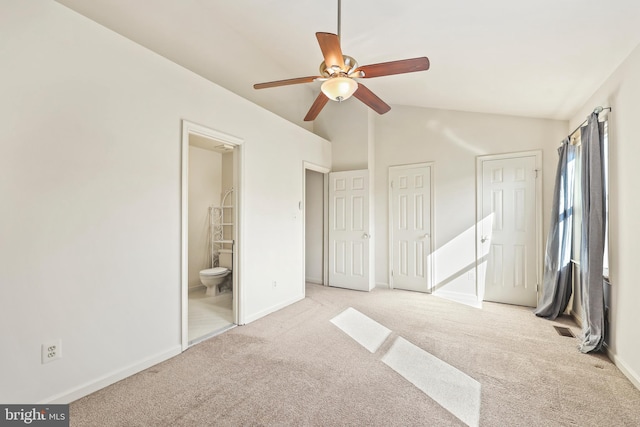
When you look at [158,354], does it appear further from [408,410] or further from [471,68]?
[471,68]

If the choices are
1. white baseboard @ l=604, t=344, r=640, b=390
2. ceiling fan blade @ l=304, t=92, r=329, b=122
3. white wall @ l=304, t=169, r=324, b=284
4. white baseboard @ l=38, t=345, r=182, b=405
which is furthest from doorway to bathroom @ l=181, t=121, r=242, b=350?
white baseboard @ l=604, t=344, r=640, b=390

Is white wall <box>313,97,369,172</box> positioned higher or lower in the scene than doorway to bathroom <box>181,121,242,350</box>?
higher

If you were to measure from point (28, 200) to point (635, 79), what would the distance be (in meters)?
4.34

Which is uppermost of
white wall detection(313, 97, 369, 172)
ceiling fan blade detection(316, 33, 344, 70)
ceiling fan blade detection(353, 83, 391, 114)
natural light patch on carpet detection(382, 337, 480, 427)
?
white wall detection(313, 97, 369, 172)

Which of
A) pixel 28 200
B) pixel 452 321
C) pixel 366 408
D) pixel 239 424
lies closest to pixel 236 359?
pixel 239 424

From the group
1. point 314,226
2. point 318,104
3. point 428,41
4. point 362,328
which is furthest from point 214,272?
point 428,41

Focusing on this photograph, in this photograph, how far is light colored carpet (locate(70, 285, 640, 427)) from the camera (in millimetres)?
1776

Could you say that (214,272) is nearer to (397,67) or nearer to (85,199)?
(85,199)

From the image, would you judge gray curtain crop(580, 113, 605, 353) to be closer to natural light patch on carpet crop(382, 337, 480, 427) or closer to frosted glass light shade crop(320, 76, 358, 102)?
natural light patch on carpet crop(382, 337, 480, 427)

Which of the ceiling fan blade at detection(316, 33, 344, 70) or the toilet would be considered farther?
the toilet

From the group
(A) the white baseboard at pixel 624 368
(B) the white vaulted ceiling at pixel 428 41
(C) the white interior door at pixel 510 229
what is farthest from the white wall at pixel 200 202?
(A) the white baseboard at pixel 624 368

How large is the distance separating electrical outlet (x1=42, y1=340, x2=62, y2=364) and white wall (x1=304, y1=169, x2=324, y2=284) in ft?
12.4

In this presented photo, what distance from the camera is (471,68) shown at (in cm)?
296

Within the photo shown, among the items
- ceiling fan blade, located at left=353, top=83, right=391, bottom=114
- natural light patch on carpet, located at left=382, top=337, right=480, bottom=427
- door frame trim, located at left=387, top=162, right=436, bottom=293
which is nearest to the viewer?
natural light patch on carpet, located at left=382, top=337, right=480, bottom=427
